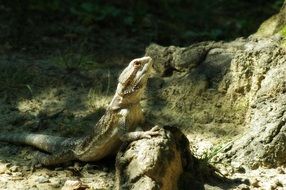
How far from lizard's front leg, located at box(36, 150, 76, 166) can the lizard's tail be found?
0.10 m

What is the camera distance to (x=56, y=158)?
5.17m

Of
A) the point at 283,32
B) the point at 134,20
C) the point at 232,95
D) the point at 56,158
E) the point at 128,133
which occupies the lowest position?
the point at 56,158

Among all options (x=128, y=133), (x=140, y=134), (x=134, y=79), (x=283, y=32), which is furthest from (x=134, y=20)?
(x=140, y=134)

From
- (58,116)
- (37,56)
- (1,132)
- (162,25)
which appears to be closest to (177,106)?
(58,116)

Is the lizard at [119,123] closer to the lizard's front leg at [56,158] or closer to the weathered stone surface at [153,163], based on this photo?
the lizard's front leg at [56,158]

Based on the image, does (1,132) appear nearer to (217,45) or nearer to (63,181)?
(63,181)

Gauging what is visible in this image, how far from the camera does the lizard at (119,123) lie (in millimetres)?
4598

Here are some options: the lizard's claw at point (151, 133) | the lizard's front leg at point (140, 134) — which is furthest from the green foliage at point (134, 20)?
the lizard's claw at point (151, 133)

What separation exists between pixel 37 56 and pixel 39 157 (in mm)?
3195

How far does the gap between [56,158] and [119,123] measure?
86 cm

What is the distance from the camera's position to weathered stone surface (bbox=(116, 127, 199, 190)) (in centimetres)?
409

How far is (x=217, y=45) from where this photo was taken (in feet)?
20.3

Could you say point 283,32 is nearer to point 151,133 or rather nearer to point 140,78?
point 140,78

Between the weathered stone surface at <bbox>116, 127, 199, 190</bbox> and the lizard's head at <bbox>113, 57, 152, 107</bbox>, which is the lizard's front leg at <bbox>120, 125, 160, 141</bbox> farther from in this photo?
the lizard's head at <bbox>113, 57, 152, 107</bbox>
